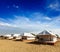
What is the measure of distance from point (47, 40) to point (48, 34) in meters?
1.58

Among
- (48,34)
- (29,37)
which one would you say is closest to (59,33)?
(29,37)

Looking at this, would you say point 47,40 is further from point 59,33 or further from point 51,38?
point 59,33

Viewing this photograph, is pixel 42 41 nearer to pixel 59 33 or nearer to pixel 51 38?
pixel 51 38

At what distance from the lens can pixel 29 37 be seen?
47.7 m

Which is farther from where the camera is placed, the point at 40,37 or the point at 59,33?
the point at 59,33

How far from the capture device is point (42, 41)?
2922 centimetres

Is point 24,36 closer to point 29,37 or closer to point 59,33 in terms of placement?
point 29,37

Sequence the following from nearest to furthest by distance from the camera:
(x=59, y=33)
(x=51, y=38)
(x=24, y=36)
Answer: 1. (x=51, y=38)
2. (x=24, y=36)
3. (x=59, y=33)

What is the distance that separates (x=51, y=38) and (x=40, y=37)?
2.91 meters

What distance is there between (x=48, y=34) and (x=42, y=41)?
242cm

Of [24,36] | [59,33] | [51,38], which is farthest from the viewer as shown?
[59,33]

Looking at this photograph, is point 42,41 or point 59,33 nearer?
point 42,41

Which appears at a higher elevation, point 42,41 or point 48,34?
point 48,34

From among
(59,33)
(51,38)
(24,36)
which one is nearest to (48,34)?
(51,38)
